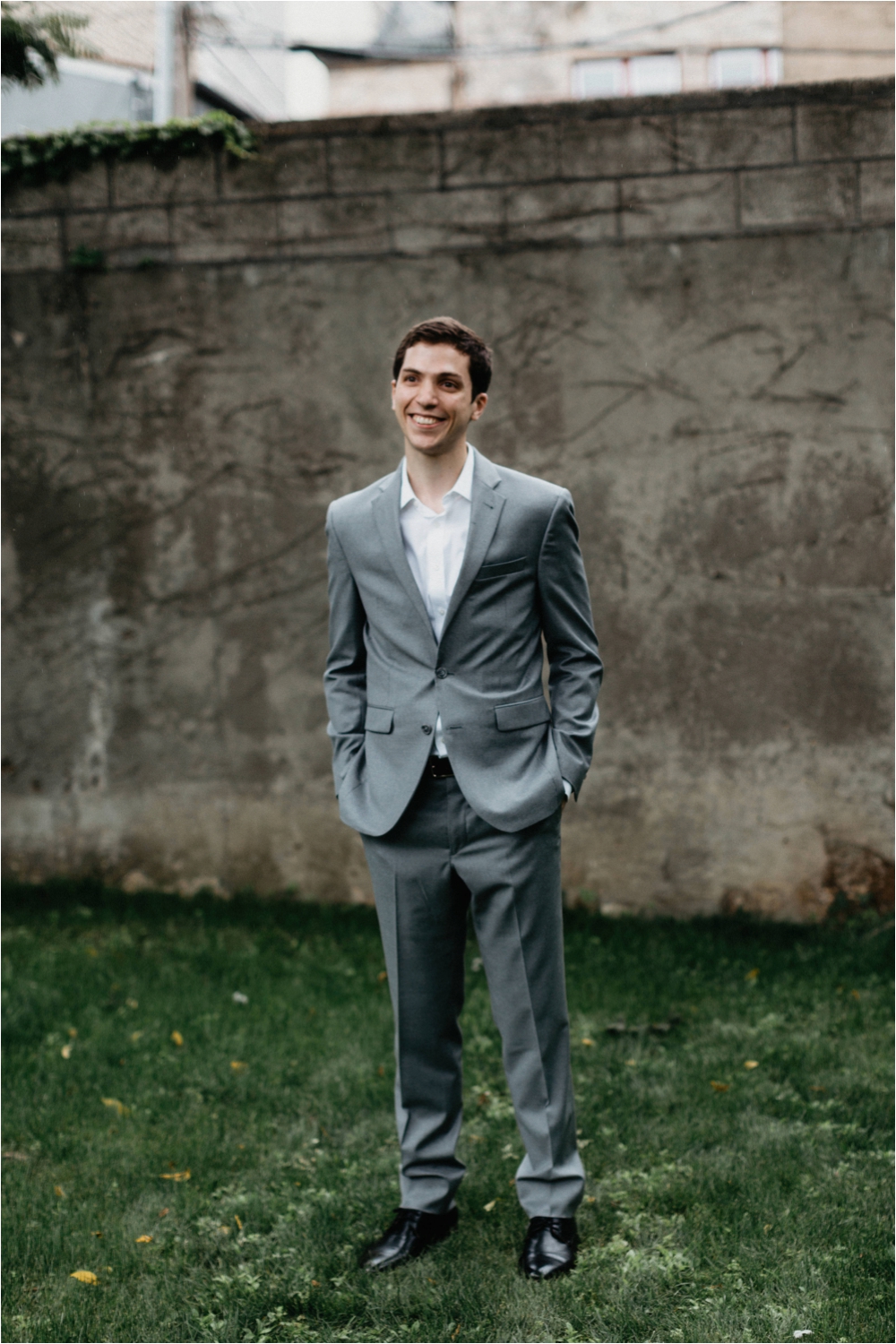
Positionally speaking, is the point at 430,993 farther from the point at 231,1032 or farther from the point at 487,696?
the point at 231,1032

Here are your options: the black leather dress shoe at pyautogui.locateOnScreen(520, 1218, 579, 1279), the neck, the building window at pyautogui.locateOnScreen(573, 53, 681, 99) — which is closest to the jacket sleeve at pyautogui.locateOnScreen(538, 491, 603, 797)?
the neck

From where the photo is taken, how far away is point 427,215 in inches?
200

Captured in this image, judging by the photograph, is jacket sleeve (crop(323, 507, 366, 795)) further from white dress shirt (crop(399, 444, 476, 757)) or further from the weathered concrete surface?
the weathered concrete surface

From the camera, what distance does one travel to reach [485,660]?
2650mm

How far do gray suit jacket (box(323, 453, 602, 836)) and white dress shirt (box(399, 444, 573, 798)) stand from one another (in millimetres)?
32

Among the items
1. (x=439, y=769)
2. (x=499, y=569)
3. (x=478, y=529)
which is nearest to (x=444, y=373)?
(x=478, y=529)

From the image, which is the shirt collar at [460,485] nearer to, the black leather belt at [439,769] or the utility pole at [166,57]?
the black leather belt at [439,769]

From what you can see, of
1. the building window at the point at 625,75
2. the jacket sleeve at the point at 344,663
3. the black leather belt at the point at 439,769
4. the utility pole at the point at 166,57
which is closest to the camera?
the black leather belt at the point at 439,769

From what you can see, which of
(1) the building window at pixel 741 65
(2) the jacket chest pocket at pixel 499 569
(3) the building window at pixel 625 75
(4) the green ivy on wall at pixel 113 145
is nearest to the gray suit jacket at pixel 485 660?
(2) the jacket chest pocket at pixel 499 569

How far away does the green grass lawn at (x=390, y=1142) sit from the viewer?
253 centimetres

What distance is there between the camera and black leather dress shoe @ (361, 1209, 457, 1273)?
267 cm

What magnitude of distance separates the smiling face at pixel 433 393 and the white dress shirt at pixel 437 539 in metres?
0.13

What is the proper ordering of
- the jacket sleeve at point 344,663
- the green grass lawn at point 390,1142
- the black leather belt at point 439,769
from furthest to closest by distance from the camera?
the jacket sleeve at point 344,663
the black leather belt at point 439,769
the green grass lawn at point 390,1142

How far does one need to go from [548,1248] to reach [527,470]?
340 cm
